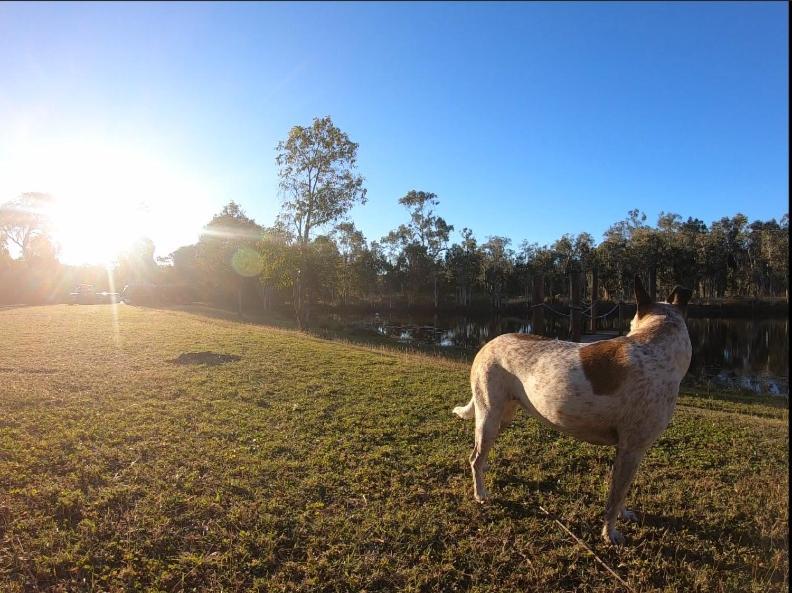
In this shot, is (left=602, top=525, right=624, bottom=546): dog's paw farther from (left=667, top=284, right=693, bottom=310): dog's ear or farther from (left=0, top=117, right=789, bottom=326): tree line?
(left=0, top=117, right=789, bottom=326): tree line

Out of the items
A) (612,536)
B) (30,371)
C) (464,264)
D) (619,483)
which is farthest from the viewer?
(464,264)

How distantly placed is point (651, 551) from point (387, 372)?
7.90m

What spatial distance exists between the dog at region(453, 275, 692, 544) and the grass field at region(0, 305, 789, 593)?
68 centimetres

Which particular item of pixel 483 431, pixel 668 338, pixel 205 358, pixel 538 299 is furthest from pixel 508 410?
pixel 205 358

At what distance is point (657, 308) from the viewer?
3838mm

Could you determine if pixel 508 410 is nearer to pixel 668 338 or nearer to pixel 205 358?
pixel 668 338

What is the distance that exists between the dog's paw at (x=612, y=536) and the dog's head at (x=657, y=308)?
1.76 m

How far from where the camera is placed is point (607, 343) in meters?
3.65

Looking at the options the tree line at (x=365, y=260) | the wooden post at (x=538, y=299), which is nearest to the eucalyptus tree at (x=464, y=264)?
the tree line at (x=365, y=260)

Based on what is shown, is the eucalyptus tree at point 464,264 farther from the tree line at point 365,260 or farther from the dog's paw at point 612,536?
the dog's paw at point 612,536

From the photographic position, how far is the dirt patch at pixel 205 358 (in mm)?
11016

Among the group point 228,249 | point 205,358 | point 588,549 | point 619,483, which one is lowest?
point 588,549

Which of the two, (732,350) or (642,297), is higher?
(642,297)

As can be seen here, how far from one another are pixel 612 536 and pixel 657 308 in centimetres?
204
